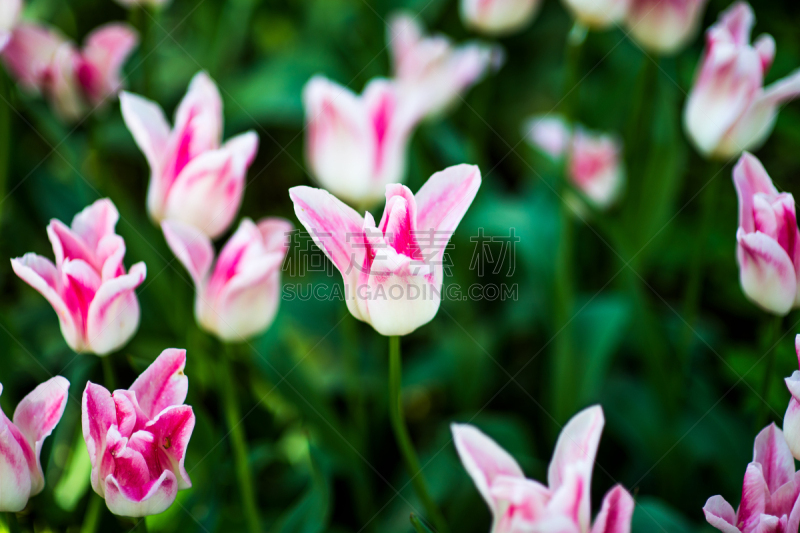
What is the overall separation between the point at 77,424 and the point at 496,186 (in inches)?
34.8

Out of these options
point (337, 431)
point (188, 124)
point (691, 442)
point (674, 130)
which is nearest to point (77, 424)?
point (337, 431)

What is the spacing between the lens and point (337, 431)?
928 mm

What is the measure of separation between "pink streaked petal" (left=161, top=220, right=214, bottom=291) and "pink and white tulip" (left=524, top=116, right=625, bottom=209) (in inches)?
27.6

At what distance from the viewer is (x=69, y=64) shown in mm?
957

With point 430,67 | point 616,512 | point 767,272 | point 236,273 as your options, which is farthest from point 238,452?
point 430,67

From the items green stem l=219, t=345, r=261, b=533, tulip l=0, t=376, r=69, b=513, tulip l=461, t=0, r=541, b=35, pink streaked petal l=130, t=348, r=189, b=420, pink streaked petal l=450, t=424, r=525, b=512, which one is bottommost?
green stem l=219, t=345, r=261, b=533

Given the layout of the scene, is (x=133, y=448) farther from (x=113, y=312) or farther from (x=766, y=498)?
(x=766, y=498)

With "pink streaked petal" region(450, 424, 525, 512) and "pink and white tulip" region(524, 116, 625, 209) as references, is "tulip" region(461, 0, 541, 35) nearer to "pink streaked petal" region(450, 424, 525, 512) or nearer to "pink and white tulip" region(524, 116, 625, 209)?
"pink and white tulip" region(524, 116, 625, 209)

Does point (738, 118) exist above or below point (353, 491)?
above

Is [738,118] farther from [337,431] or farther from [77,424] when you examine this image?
[77,424]

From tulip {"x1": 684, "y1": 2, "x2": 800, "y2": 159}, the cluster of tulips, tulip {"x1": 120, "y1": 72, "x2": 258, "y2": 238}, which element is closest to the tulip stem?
the cluster of tulips

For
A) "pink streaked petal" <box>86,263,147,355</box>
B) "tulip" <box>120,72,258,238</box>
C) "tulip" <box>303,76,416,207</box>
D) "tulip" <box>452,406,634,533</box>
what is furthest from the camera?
"tulip" <box>303,76,416,207</box>

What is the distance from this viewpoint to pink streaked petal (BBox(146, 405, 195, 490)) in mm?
530

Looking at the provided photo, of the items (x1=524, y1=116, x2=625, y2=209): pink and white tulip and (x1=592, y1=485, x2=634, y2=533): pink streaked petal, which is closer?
(x1=592, y1=485, x2=634, y2=533): pink streaked petal
